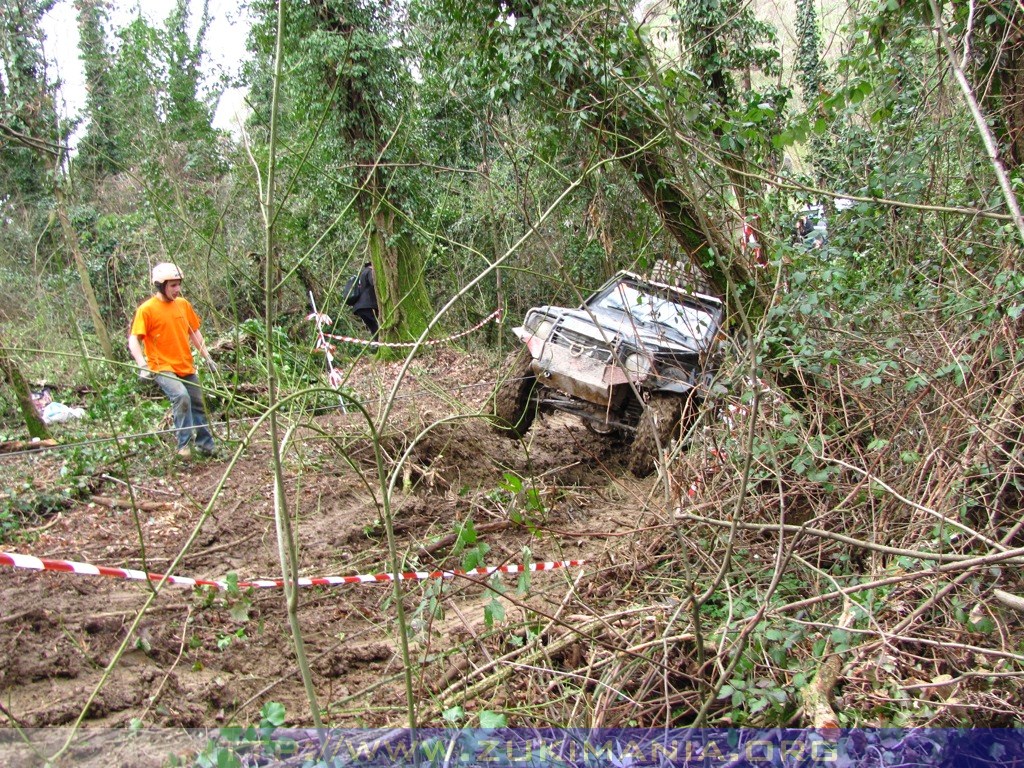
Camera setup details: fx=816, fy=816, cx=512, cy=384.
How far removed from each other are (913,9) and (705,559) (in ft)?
11.8

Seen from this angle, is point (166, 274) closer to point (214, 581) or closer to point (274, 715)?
point (214, 581)

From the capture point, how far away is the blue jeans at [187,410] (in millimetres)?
6758

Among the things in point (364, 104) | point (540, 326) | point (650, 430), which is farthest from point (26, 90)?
point (364, 104)

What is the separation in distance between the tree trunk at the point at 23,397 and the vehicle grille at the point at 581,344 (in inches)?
185

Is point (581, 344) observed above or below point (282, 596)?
above

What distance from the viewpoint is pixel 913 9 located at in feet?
16.2

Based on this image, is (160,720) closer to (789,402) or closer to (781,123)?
(789,402)

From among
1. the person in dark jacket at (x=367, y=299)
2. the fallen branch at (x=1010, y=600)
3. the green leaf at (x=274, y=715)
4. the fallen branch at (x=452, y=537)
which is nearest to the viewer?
the green leaf at (x=274, y=715)

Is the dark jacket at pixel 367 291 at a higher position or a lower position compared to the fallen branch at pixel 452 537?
higher

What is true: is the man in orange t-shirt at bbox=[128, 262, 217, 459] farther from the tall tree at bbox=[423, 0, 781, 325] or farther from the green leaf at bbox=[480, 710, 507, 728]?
the green leaf at bbox=[480, 710, 507, 728]

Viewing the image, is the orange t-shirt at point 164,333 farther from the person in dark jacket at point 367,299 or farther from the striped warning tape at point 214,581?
the person in dark jacket at point 367,299

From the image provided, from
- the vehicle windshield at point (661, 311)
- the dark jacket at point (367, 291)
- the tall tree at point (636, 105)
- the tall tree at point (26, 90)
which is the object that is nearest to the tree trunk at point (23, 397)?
the tall tree at point (26, 90)

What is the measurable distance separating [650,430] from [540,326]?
4.23ft

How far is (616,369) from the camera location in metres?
6.49
